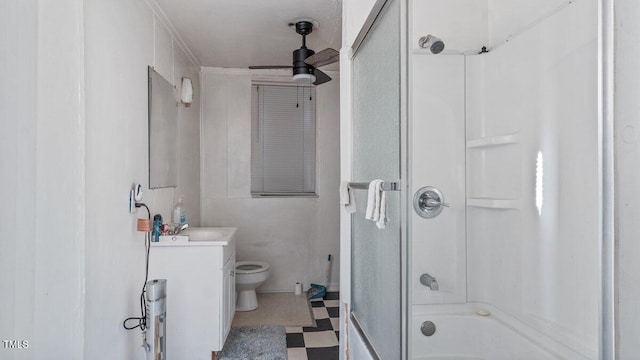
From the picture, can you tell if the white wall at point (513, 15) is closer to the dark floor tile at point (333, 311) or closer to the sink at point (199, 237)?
the sink at point (199, 237)

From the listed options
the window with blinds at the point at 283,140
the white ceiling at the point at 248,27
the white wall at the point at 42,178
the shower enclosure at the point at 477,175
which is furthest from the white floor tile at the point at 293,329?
the white ceiling at the point at 248,27

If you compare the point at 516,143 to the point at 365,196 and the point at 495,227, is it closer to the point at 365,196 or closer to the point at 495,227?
the point at 495,227

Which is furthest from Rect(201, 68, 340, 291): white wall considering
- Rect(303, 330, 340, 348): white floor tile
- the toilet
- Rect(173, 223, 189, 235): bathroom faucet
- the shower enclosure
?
the shower enclosure

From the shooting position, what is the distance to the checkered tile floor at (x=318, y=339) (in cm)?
248

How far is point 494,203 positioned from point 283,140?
2574mm

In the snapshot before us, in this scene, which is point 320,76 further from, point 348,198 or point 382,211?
point 382,211

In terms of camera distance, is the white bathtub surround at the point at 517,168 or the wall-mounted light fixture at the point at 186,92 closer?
the white bathtub surround at the point at 517,168

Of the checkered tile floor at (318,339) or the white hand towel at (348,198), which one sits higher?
the white hand towel at (348,198)

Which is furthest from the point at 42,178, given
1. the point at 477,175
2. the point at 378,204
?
the point at 477,175

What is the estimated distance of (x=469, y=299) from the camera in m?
1.97

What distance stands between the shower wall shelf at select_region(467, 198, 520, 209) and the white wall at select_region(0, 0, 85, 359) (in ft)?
6.09

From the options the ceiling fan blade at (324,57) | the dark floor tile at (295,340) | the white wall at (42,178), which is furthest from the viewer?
the dark floor tile at (295,340)

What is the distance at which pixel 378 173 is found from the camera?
162 cm

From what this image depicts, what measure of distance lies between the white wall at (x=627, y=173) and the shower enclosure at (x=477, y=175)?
0.50m
